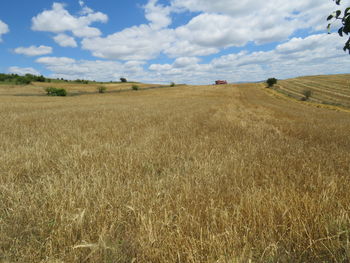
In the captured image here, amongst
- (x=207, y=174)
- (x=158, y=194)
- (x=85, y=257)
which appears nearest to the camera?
(x=85, y=257)

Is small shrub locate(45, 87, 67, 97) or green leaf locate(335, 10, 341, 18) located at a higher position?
small shrub locate(45, 87, 67, 97)

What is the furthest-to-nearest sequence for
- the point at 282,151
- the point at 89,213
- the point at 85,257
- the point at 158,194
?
1. the point at 282,151
2. the point at 158,194
3. the point at 89,213
4. the point at 85,257

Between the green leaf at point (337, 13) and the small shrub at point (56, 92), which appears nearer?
the green leaf at point (337, 13)

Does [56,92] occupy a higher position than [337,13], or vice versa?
[56,92]

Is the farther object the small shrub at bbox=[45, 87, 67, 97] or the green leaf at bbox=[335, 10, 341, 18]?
the small shrub at bbox=[45, 87, 67, 97]

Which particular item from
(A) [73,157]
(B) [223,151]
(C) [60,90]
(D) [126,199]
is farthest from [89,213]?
(C) [60,90]

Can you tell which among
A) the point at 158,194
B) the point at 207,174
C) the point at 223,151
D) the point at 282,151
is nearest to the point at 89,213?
the point at 158,194

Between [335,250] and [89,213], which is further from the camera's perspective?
[89,213]

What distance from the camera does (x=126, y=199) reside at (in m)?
2.26

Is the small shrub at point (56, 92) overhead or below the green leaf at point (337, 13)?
overhead

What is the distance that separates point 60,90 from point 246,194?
65.1 m

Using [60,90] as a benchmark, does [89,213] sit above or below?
below

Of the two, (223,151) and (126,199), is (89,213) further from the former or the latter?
(223,151)

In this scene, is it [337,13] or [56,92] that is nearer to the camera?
[337,13]
